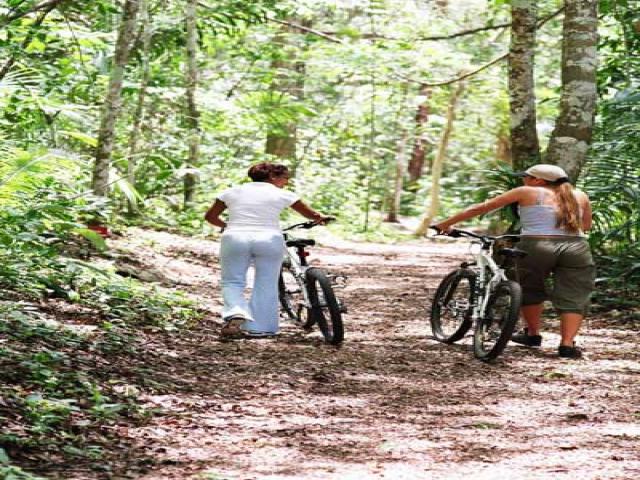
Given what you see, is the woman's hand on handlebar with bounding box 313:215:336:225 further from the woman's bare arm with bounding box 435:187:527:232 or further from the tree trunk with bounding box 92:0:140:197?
the tree trunk with bounding box 92:0:140:197

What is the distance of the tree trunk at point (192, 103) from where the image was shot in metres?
17.2

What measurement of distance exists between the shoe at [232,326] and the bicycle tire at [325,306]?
2.19 ft

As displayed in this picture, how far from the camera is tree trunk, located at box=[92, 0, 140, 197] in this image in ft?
42.4

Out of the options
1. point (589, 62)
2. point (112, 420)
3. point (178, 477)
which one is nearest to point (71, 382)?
point (112, 420)

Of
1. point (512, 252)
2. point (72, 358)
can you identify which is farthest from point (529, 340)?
point (72, 358)

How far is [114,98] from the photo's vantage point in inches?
511

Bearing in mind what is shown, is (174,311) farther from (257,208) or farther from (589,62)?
(589,62)

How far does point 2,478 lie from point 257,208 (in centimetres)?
529

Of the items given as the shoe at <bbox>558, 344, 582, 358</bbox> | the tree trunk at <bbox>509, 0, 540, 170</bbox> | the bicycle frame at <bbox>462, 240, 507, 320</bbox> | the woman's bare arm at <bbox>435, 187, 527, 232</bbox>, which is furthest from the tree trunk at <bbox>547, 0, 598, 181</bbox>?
the shoe at <bbox>558, 344, 582, 358</bbox>

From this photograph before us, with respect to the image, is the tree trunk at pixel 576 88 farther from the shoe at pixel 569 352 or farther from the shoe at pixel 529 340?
the shoe at pixel 569 352

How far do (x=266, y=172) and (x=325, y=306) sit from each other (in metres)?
1.41

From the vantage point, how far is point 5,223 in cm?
808

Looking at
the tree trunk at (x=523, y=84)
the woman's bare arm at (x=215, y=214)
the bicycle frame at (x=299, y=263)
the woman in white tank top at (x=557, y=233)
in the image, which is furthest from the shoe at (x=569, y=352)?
the tree trunk at (x=523, y=84)

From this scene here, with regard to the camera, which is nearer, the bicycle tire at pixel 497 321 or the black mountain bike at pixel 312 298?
the bicycle tire at pixel 497 321
